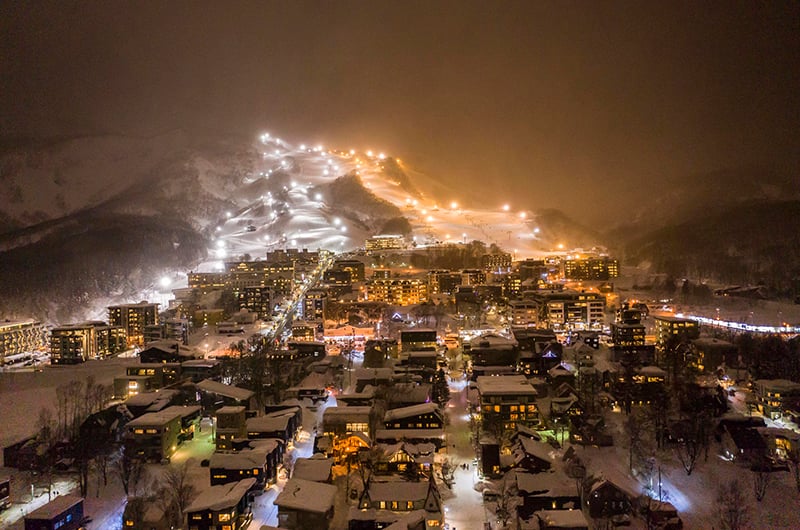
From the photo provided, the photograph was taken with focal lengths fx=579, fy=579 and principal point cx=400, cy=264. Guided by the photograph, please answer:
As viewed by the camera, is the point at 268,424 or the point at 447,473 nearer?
the point at 447,473

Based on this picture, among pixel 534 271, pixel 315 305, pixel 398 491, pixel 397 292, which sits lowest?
pixel 398 491

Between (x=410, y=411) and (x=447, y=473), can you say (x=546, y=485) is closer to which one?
(x=447, y=473)

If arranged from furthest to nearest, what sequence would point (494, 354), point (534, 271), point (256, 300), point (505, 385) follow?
point (534, 271) < point (256, 300) < point (494, 354) < point (505, 385)

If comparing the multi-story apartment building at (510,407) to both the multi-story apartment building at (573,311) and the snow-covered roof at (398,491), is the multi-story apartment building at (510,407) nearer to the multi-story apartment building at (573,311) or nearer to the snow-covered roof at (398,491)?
the snow-covered roof at (398,491)

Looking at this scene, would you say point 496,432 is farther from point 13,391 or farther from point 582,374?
point 13,391

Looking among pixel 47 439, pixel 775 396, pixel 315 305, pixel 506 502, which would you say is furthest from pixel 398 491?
pixel 315 305

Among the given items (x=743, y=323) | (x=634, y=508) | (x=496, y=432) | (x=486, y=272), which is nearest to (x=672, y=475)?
(x=634, y=508)
